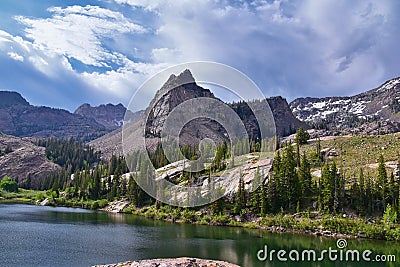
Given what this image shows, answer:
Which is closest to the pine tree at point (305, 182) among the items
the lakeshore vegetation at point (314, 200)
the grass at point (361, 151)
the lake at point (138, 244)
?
the lakeshore vegetation at point (314, 200)

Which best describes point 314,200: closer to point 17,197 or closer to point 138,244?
point 138,244

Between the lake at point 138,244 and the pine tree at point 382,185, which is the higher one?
the pine tree at point 382,185

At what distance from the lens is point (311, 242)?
188 ft

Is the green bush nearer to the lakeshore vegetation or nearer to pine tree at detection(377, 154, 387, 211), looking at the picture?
the lakeshore vegetation

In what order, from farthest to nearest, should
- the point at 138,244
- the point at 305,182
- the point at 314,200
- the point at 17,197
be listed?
the point at 17,197 < the point at 305,182 < the point at 314,200 < the point at 138,244

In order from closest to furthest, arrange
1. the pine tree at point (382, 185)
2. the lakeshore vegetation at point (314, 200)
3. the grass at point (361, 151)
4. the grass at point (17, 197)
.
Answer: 1. the lakeshore vegetation at point (314, 200)
2. the pine tree at point (382, 185)
3. the grass at point (361, 151)
4. the grass at point (17, 197)

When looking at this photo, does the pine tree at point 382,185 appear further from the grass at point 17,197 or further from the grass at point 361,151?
the grass at point 17,197

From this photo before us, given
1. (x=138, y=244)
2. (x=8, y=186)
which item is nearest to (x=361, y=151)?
(x=138, y=244)

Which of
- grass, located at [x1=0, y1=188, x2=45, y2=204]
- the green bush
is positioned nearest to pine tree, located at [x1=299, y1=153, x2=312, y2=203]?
grass, located at [x1=0, y1=188, x2=45, y2=204]

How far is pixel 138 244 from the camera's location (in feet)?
165

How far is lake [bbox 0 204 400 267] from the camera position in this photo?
40.6 meters

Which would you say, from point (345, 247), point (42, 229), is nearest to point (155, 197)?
point (42, 229)

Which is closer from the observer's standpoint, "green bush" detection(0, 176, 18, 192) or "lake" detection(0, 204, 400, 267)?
"lake" detection(0, 204, 400, 267)

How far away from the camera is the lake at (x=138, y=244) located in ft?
133
